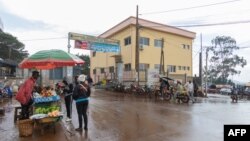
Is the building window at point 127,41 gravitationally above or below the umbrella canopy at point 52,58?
above

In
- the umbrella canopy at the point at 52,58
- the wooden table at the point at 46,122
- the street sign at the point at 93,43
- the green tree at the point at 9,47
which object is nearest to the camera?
the wooden table at the point at 46,122

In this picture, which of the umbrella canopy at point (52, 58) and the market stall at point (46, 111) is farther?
the umbrella canopy at point (52, 58)

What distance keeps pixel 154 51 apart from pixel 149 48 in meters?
0.99

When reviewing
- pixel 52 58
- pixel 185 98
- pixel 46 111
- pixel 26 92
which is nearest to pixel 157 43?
pixel 185 98

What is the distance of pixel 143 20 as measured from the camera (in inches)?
1481

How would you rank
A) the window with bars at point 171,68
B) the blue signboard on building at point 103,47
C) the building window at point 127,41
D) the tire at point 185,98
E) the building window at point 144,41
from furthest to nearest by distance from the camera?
the window with bars at point 171,68 < the building window at point 127,41 < the building window at point 144,41 < the blue signboard on building at point 103,47 < the tire at point 185,98

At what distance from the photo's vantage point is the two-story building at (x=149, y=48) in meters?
37.8

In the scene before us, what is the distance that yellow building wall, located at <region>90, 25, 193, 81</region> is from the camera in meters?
38.1

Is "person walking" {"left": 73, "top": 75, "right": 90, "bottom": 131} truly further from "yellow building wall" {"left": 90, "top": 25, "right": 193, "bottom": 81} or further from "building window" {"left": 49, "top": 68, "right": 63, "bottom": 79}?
"yellow building wall" {"left": 90, "top": 25, "right": 193, "bottom": 81}

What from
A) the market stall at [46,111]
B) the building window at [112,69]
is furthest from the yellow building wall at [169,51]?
the market stall at [46,111]

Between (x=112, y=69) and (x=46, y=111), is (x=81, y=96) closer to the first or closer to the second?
(x=46, y=111)

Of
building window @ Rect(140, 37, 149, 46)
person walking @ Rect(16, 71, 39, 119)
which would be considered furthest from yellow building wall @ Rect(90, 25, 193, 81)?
person walking @ Rect(16, 71, 39, 119)

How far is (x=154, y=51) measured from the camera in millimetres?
39719

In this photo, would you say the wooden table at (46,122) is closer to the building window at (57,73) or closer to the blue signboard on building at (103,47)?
the blue signboard on building at (103,47)
